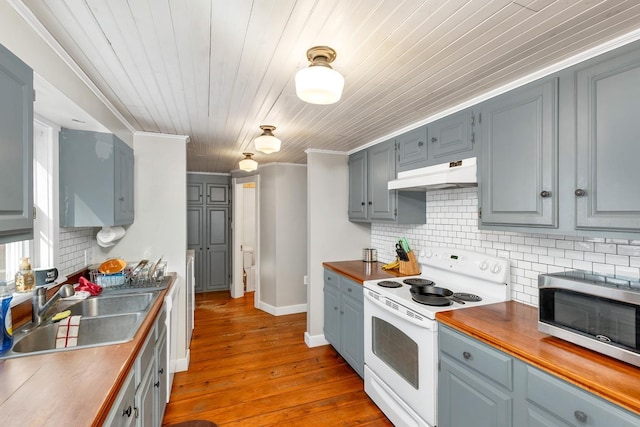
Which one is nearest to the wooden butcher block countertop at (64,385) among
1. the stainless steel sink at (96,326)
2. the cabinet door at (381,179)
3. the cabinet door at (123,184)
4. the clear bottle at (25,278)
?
the stainless steel sink at (96,326)

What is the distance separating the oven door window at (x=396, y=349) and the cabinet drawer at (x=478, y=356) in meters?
0.27

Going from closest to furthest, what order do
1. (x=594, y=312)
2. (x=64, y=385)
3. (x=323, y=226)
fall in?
(x=64, y=385)
(x=594, y=312)
(x=323, y=226)

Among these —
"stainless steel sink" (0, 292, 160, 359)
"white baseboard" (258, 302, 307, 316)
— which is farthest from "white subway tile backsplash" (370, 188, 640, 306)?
"stainless steel sink" (0, 292, 160, 359)

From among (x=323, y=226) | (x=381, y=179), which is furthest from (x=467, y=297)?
(x=323, y=226)

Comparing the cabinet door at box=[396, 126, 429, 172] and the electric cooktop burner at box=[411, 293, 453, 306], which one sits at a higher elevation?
the cabinet door at box=[396, 126, 429, 172]

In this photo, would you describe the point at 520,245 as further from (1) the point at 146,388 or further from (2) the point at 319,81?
(1) the point at 146,388

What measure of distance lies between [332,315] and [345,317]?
310 millimetres

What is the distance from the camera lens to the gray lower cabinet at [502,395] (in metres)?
1.08

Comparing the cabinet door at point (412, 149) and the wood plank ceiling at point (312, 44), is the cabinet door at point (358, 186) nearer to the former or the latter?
the cabinet door at point (412, 149)

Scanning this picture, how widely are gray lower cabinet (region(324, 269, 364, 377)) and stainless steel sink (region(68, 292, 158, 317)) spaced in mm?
1642

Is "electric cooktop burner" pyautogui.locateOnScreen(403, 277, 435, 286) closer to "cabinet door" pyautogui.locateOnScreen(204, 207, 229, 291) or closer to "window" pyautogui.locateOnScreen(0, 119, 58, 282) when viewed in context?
"window" pyautogui.locateOnScreen(0, 119, 58, 282)

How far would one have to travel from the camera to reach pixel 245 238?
600cm

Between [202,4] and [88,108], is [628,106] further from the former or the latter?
[88,108]

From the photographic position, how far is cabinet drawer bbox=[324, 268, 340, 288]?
310 centimetres
